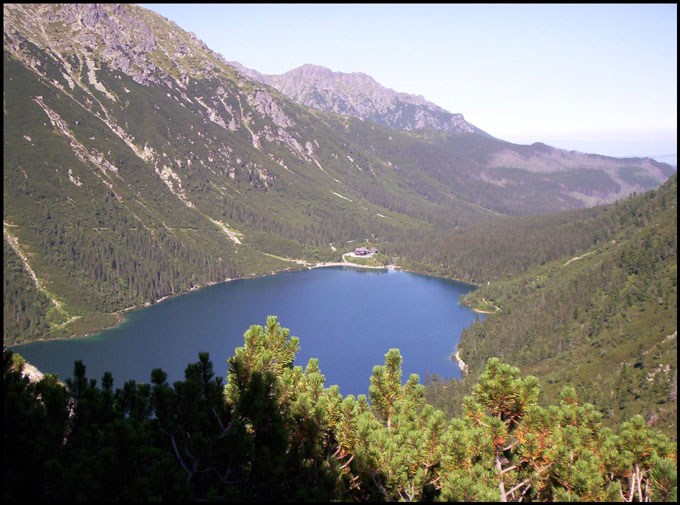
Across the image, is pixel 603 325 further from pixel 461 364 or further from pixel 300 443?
pixel 300 443

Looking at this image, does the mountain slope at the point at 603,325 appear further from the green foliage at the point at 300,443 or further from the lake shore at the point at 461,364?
the green foliage at the point at 300,443

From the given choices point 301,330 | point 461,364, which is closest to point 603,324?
point 461,364

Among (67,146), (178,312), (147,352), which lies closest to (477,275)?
(178,312)

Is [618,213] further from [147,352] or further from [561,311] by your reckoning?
[147,352]

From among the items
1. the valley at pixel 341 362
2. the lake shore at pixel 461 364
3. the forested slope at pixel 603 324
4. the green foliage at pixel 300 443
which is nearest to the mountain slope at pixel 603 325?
the forested slope at pixel 603 324

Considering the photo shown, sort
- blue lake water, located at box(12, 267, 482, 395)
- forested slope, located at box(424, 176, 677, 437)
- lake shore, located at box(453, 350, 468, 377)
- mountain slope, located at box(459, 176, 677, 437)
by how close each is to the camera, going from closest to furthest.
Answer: mountain slope, located at box(459, 176, 677, 437) < forested slope, located at box(424, 176, 677, 437) < blue lake water, located at box(12, 267, 482, 395) < lake shore, located at box(453, 350, 468, 377)

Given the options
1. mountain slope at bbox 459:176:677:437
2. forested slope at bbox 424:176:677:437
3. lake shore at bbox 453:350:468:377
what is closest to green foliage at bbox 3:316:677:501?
forested slope at bbox 424:176:677:437

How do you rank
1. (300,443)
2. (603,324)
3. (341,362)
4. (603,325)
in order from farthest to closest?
(603,324) < (603,325) < (341,362) < (300,443)

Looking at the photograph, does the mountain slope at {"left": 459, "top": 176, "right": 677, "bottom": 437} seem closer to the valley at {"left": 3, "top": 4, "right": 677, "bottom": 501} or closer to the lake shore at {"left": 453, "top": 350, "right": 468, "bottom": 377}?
the valley at {"left": 3, "top": 4, "right": 677, "bottom": 501}

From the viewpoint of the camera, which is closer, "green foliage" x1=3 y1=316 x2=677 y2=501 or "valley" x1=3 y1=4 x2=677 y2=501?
"green foliage" x1=3 y1=316 x2=677 y2=501
